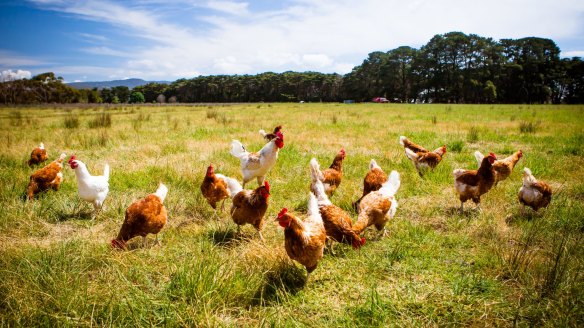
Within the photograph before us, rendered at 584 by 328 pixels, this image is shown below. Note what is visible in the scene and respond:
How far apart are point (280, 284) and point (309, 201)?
0.93m

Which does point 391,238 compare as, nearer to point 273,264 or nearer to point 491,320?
point 491,320

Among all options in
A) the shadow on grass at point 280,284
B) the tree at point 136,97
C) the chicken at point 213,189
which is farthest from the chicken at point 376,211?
the tree at point 136,97

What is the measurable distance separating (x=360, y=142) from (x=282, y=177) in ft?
13.9

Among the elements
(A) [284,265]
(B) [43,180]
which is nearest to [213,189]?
(A) [284,265]

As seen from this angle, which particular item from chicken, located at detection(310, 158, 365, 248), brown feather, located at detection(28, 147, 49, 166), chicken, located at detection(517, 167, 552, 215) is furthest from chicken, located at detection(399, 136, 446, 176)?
brown feather, located at detection(28, 147, 49, 166)

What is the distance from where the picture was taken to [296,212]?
4.32 meters

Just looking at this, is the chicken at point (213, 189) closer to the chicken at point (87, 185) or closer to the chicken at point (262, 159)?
the chicken at point (262, 159)

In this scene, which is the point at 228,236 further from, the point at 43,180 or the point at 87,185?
the point at 43,180

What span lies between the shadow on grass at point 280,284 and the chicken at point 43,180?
427cm

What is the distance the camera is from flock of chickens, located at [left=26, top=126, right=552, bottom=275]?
2557mm

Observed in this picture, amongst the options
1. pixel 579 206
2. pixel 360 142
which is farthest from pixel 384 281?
pixel 360 142

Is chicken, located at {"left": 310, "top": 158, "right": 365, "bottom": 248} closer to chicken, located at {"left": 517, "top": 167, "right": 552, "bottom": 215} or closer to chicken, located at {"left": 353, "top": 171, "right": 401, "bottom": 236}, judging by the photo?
chicken, located at {"left": 353, "top": 171, "right": 401, "bottom": 236}

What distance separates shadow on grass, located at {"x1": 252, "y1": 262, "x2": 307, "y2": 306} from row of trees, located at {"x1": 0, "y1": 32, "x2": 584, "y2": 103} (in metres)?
60.4

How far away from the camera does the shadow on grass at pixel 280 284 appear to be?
236 cm
